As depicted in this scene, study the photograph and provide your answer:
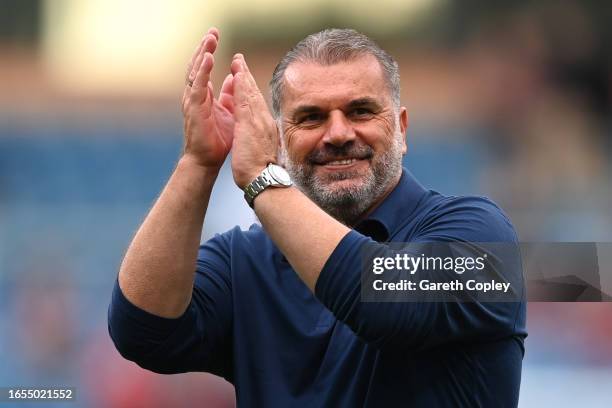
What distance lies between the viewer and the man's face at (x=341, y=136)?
142cm

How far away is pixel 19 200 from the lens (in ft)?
15.2

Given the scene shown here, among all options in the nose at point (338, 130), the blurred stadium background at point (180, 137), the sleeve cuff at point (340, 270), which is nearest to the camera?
the sleeve cuff at point (340, 270)

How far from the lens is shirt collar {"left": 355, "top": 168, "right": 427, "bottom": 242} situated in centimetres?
137

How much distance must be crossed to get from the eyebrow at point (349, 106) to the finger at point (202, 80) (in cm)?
21

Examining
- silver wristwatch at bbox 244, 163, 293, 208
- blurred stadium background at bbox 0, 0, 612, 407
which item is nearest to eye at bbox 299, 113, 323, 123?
silver wristwatch at bbox 244, 163, 293, 208

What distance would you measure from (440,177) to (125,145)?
68.6 inches

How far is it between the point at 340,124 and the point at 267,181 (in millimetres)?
256

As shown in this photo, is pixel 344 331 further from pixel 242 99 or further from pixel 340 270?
pixel 242 99

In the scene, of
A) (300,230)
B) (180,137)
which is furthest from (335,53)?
(180,137)

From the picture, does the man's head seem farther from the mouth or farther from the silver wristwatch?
the silver wristwatch

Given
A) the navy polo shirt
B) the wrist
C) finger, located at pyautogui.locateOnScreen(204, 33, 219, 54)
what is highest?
finger, located at pyautogui.locateOnScreen(204, 33, 219, 54)

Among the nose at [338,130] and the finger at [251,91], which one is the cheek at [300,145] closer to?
the nose at [338,130]

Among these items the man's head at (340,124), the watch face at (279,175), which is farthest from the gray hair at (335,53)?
the watch face at (279,175)

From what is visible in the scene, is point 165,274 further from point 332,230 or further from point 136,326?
point 332,230
